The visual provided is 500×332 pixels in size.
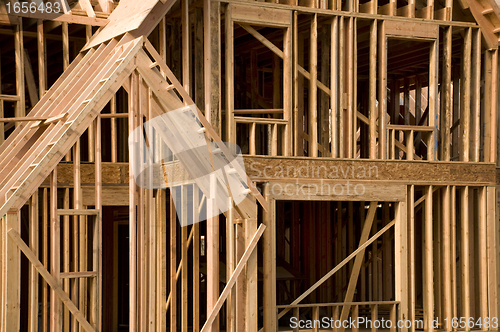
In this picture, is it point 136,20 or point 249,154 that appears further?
point 249,154

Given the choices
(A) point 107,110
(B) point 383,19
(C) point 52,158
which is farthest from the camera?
(A) point 107,110

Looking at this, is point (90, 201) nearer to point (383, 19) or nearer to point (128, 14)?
point (128, 14)

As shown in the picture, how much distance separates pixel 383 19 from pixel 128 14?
524 cm

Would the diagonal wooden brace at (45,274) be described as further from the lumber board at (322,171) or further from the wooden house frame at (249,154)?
the lumber board at (322,171)

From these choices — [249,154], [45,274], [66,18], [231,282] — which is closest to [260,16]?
[249,154]

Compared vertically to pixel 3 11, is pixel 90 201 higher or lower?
lower

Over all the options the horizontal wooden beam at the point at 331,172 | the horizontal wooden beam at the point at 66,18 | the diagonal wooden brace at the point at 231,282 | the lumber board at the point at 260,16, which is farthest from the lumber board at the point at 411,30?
the horizontal wooden beam at the point at 66,18

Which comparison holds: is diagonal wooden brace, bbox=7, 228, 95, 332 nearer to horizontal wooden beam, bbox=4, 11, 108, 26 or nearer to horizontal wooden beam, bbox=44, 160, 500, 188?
horizontal wooden beam, bbox=44, 160, 500, 188

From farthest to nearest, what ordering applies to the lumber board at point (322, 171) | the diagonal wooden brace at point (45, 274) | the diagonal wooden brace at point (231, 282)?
→ 1. the lumber board at point (322, 171)
2. the diagonal wooden brace at point (231, 282)
3. the diagonal wooden brace at point (45, 274)

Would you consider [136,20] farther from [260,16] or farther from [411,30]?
[411,30]

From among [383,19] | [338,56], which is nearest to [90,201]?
[338,56]

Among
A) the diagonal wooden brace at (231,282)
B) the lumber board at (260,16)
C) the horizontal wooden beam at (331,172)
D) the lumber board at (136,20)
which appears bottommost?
the diagonal wooden brace at (231,282)

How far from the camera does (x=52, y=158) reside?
9.50 m

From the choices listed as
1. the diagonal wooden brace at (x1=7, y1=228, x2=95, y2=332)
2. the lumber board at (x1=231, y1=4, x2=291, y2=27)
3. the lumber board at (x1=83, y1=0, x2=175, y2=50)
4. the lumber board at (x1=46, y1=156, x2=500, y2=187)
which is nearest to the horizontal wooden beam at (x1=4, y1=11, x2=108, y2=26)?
the lumber board at (x1=83, y1=0, x2=175, y2=50)
